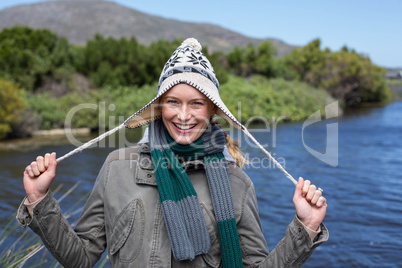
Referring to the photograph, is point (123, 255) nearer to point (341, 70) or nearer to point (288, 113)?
point (288, 113)

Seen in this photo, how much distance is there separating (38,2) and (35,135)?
145 meters

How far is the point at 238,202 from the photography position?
73.8 inches

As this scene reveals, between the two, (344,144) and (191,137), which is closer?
(191,137)

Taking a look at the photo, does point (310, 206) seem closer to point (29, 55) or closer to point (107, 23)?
point (29, 55)

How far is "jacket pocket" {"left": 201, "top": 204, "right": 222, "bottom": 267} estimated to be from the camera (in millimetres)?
1852

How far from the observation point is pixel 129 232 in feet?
5.85

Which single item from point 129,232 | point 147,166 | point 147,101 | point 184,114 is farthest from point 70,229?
point 147,101

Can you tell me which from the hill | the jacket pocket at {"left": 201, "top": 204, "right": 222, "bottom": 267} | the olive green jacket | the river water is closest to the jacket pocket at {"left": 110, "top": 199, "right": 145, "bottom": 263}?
the olive green jacket

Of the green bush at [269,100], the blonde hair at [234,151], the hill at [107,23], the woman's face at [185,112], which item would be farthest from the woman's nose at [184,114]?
the hill at [107,23]

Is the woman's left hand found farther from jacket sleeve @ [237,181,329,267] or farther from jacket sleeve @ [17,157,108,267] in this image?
jacket sleeve @ [17,157,108,267]

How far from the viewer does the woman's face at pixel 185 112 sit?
183 cm

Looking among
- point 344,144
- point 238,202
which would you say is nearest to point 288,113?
point 344,144

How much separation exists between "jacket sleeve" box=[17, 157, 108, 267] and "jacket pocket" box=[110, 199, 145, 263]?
143 millimetres

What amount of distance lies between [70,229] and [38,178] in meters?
0.27
